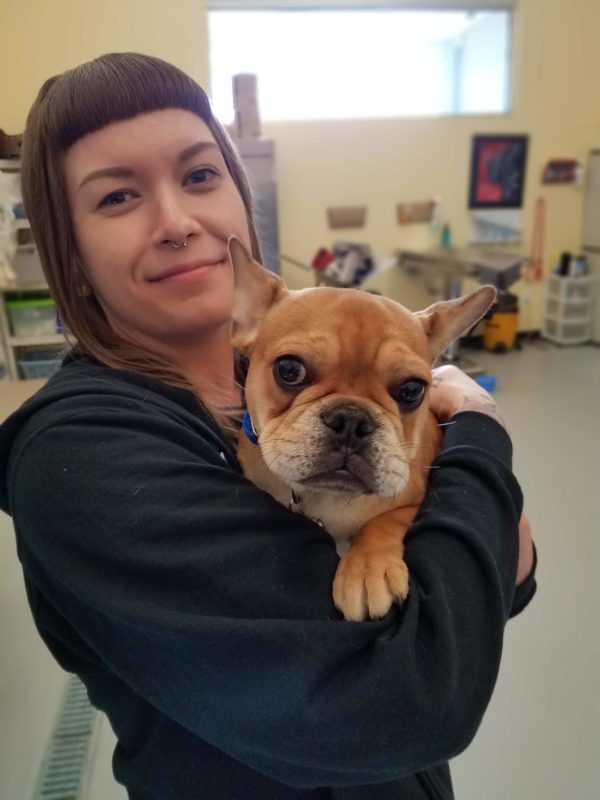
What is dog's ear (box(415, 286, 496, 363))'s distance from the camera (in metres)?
0.99

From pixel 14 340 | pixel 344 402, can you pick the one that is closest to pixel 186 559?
pixel 344 402

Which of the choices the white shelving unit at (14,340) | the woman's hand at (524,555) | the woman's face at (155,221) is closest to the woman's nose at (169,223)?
the woman's face at (155,221)

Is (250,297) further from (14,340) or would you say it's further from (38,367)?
(14,340)

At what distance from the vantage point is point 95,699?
32.0 inches

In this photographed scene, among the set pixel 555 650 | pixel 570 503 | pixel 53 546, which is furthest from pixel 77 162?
pixel 570 503

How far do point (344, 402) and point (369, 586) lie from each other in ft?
0.87

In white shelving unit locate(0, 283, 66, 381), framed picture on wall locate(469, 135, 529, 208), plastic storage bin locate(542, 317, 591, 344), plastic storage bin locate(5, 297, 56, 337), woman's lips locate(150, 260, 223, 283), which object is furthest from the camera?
plastic storage bin locate(542, 317, 591, 344)

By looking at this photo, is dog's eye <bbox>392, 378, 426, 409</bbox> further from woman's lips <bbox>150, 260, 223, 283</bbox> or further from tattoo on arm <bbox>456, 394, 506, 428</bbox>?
woman's lips <bbox>150, 260, 223, 283</bbox>

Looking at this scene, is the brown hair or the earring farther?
→ the earring

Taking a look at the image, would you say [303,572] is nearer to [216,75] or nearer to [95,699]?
[95,699]

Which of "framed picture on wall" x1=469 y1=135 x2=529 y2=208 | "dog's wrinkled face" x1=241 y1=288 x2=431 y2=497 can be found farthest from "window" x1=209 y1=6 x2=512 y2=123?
"dog's wrinkled face" x1=241 y1=288 x2=431 y2=497

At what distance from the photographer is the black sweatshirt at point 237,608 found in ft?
1.89

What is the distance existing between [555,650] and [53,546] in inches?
65.6

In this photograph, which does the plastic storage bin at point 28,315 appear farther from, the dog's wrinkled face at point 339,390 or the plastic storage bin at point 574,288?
the plastic storage bin at point 574,288
